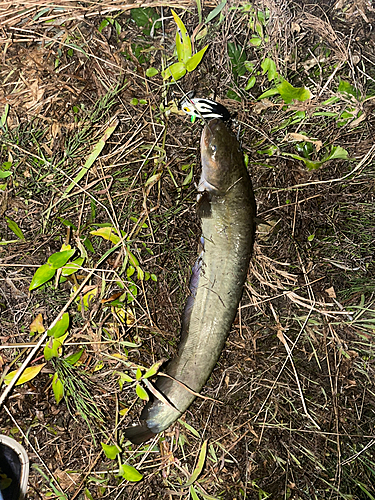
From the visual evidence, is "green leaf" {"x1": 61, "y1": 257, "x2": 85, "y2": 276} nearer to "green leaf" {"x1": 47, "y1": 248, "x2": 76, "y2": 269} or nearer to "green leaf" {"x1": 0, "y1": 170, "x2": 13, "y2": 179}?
"green leaf" {"x1": 47, "y1": 248, "x2": 76, "y2": 269}

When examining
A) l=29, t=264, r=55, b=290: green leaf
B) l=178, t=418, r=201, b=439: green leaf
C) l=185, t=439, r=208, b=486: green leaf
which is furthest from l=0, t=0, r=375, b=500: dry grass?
l=29, t=264, r=55, b=290: green leaf

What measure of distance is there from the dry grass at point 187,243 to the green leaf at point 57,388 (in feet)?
0.34

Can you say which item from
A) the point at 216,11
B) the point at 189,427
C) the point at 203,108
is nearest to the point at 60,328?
the point at 189,427

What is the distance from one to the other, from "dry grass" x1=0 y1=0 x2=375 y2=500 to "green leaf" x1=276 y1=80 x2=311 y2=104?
0.28 feet

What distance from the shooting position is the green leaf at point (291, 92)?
186cm

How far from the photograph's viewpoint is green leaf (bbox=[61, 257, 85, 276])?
1.71 m

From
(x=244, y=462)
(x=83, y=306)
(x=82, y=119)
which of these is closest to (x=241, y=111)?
(x=82, y=119)

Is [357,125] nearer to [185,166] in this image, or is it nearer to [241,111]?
[241,111]

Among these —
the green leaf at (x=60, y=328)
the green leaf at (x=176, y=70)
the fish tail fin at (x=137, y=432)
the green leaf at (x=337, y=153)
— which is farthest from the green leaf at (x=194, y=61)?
the fish tail fin at (x=137, y=432)

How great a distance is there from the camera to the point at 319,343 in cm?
224

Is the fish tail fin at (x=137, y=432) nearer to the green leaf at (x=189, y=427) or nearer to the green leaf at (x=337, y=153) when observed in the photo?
the green leaf at (x=189, y=427)

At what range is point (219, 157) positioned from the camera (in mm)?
1788

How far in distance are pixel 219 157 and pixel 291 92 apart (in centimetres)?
58

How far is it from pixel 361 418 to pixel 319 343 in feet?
2.12
